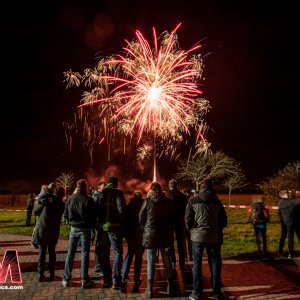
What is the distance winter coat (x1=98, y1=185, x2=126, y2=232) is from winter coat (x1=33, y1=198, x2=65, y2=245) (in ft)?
4.08

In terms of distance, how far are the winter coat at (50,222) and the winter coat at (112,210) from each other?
4.08 ft

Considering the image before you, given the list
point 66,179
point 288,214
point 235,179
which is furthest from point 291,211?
point 66,179

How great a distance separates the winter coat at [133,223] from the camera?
821cm

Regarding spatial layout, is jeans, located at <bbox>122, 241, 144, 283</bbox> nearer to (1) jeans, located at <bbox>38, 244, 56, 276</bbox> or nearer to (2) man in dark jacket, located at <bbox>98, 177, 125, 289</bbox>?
(2) man in dark jacket, located at <bbox>98, 177, 125, 289</bbox>

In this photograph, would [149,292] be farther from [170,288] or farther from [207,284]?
[207,284]

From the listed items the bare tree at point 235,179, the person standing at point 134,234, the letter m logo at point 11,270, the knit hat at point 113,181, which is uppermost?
the bare tree at point 235,179

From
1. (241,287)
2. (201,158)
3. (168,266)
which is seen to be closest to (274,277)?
(241,287)

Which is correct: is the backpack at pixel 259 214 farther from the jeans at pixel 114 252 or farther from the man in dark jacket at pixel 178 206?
the jeans at pixel 114 252

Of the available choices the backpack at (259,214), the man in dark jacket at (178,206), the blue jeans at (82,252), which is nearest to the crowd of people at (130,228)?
the blue jeans at (82,252)

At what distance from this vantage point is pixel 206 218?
285 inches

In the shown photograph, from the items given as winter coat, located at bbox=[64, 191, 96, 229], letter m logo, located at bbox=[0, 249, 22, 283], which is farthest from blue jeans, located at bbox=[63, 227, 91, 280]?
letter m logo, located at bbox=[0, 249, 22, 283]

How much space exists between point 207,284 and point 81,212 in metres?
2.81

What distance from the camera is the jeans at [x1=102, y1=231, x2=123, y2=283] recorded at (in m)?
7.87

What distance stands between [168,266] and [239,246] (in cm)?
635
